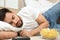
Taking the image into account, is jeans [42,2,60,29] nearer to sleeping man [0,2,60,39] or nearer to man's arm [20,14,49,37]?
sleeping man [0,2,60,39]

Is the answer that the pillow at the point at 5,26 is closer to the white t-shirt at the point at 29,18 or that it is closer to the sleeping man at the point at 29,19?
the sleeping man at the point at 29,19

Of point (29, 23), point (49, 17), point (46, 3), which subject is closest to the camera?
point (29, 23)

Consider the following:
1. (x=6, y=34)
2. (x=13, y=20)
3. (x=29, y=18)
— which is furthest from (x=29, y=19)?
(x=6, y=34)

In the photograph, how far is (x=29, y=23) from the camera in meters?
1.32

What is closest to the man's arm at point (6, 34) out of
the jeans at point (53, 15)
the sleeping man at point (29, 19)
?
the sleeping man at point (29, 19)

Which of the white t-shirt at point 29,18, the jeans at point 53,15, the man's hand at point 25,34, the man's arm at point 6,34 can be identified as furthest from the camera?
the jeans at point 53,15

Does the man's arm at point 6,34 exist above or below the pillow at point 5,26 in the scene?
below

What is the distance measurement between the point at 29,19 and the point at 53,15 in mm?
306

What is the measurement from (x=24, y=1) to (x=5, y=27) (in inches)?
31.2

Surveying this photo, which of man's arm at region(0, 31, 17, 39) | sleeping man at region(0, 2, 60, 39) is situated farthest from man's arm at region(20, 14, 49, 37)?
man's arm at region(0, 31, 17, 39)

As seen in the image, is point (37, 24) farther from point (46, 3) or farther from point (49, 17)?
point (46, 3)

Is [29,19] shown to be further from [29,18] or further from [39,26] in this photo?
[39,26]

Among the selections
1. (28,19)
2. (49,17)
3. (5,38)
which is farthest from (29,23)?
(5,38)

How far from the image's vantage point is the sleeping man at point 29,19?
112cm
